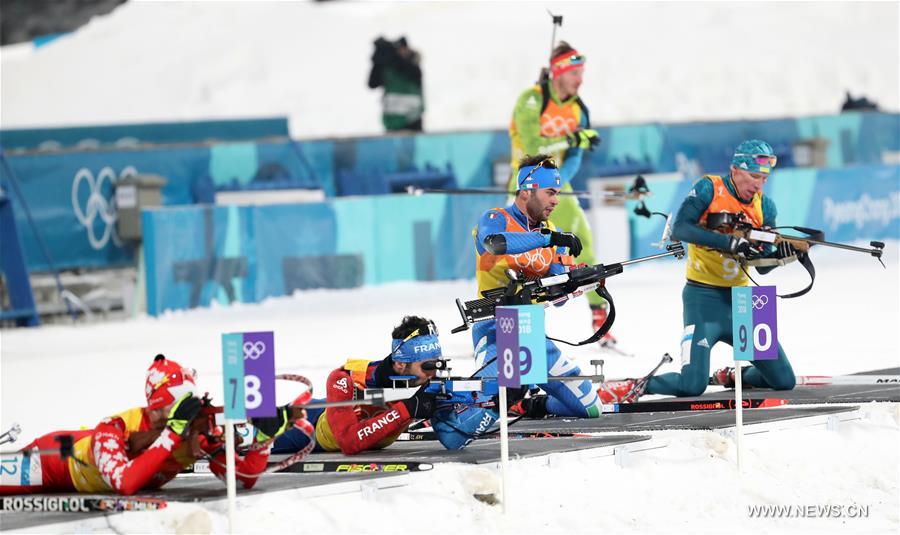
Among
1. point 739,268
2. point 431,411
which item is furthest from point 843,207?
point 431,411

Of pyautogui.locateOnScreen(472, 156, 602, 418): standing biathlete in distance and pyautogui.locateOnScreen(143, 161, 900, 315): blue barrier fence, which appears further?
pyautogui.locateOnScreen(143, 161, 900, 315): blue barrier fence

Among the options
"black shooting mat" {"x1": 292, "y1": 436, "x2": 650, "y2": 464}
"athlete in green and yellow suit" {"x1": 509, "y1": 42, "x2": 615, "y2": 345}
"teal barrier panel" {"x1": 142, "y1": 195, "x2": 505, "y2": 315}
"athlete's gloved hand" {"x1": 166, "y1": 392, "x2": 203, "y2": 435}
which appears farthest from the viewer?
"teal barrier panel" {"x1": 142, "y1": 195, "x2": 505, "y2": 315}

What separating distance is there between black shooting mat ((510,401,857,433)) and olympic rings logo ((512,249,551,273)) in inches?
40.7

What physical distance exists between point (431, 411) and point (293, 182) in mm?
12555

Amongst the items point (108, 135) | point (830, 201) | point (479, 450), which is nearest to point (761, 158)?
point (479, 450)

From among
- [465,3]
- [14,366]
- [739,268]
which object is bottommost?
[14,366]

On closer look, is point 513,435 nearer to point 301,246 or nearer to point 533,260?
point 533,260

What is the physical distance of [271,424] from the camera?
8570 millimetres

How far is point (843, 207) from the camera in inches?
982

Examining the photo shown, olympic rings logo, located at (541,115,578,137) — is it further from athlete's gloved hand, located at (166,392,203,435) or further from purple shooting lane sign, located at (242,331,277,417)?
purple shooting lane sign, located at (242,331,277,417)

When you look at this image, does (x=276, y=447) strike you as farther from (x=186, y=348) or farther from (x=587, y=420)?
(x=186, y=348)

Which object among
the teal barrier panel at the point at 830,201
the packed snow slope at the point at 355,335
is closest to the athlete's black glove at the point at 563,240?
the packed snow slope at the point at 355,335

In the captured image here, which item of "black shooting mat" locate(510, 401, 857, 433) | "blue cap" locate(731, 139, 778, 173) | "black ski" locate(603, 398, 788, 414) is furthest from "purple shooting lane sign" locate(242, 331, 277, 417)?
"blue cap" locate(731, 139, 778, 173)

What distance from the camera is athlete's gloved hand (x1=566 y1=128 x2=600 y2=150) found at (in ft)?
50.2
